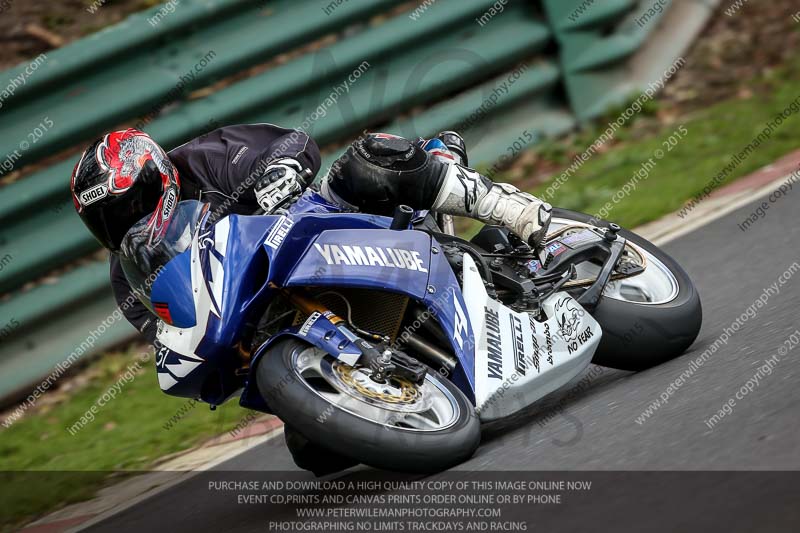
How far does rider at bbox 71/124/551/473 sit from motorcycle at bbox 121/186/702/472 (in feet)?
0.31

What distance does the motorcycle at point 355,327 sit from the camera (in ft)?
11.5

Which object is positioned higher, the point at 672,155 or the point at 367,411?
the point at 367,411

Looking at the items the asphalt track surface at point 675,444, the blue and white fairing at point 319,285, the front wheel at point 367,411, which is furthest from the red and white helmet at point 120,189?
the asphalt track surface at point 675,444

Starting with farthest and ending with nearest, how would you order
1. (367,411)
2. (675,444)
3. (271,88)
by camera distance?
1. (271,88)
2. (367,411)
3. (675,444)

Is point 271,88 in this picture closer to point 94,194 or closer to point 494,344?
point 94,194

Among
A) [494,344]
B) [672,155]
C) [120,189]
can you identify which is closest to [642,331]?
[494,344]

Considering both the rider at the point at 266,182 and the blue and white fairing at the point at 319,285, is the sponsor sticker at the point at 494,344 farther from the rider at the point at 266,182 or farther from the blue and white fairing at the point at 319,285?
the rider at the point at 266,182

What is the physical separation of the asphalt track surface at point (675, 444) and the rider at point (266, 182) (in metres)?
0.69

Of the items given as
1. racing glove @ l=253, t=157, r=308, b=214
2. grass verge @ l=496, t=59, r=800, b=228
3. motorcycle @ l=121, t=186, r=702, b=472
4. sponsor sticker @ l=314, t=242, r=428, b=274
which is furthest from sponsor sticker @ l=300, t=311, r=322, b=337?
grass verge @ l=496, t=59, r=800, b=228

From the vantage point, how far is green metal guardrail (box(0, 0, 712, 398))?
6559 millimetres

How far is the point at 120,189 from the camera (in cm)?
369

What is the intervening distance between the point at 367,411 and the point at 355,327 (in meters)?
0.45

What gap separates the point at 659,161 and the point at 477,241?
139 inches

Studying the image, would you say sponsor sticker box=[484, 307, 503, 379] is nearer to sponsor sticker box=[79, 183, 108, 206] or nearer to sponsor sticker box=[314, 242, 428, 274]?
sponsor sticker box=[314, 242, 428, 274]
